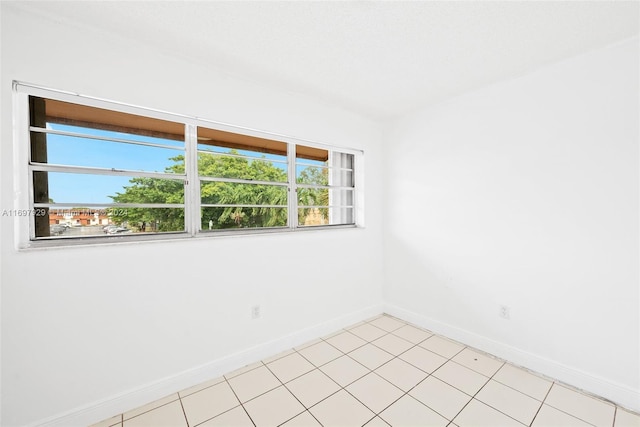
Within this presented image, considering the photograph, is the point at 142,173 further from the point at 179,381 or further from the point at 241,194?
the point at 179,381

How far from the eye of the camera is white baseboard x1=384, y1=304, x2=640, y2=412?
1877 millimetres

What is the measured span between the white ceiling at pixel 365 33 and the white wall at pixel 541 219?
32 centimetres

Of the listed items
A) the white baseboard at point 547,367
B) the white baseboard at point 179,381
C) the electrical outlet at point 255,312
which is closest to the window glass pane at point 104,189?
the electrical outlet at point 255,312

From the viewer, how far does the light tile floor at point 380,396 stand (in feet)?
5.73

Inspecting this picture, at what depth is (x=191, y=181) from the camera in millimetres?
2160

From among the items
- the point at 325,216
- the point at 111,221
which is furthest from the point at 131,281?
the point at 325,216

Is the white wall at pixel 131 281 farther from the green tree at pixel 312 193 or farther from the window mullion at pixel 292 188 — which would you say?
the green tree at pixel 312 193

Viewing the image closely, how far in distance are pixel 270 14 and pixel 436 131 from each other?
209 centimetres

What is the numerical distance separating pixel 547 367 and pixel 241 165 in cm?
309

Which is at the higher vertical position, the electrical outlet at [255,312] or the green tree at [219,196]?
the green tree at [219,196]

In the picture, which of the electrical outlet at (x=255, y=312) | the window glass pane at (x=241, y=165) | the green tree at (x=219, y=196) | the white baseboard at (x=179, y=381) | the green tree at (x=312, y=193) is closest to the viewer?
the white baseboard at (x=179, y=381)

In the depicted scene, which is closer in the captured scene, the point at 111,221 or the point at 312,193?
the point at 111,221

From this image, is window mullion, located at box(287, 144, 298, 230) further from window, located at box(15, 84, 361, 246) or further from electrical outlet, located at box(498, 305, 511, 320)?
electrical outlet, located at box(498, 305, 511, 320)

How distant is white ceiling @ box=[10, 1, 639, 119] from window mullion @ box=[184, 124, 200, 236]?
22.9 inches
